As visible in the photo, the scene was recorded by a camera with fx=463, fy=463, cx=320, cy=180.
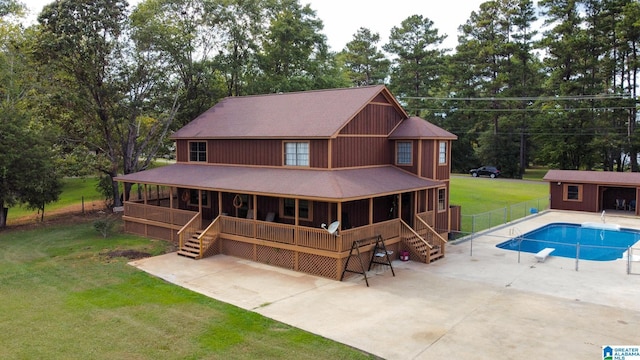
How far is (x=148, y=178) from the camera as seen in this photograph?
22828 mm

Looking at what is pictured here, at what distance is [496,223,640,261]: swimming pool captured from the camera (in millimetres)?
20625

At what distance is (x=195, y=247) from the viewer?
1861 cm

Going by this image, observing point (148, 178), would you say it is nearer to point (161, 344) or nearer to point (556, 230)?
point (161, 344)

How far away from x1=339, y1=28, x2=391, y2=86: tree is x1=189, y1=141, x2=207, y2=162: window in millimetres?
41705

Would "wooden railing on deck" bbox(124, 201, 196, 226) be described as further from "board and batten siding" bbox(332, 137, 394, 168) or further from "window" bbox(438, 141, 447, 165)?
"window" bbox(438, 141, 447, 165)

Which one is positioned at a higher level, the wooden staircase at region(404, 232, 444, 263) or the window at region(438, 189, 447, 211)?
the window at region(438, 189, 447, 211)

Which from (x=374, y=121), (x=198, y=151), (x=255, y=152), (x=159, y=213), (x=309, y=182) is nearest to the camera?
(x=309, y=182)

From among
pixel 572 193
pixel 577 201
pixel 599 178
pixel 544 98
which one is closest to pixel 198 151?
pixel 572 193

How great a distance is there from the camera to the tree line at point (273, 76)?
25625mm

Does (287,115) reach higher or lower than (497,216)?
higher

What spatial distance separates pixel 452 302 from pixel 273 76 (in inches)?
1116

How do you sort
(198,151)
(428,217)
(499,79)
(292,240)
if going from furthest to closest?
1. (499,79)
2. (198,151)
3. (428,217)
4. (292,240)

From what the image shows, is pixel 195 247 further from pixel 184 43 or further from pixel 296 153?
pixel 184 43

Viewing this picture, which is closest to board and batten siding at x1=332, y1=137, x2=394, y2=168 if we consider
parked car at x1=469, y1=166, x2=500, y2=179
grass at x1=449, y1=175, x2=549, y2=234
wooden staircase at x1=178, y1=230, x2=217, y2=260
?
wooden staircase at x1=178, y1=230, x2=217, y2=260
